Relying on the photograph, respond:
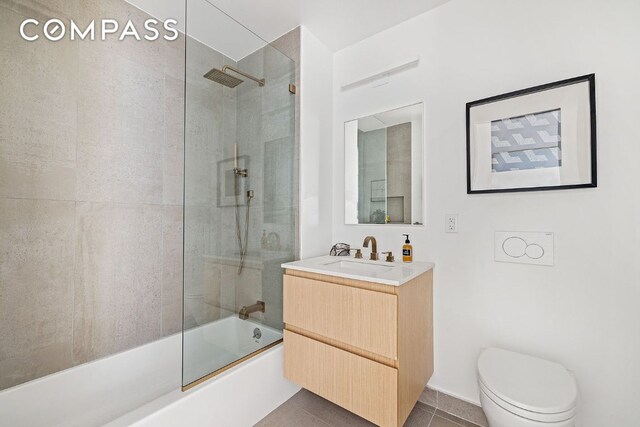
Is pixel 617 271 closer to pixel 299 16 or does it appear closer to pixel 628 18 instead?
pixel 628 18

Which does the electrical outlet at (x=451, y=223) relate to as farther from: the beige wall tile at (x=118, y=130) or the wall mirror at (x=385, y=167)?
the beige wall tile at (x=118, y=130)

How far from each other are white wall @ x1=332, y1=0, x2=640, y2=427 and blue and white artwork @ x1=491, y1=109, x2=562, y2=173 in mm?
159

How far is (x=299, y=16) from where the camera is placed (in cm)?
192

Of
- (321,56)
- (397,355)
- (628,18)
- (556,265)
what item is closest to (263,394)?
(397,355)

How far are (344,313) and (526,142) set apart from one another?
135 cm

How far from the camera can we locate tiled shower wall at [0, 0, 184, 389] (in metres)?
1.37

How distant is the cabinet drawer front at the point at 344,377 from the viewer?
1.32 meters

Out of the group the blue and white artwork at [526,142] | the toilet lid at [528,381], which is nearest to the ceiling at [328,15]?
the blue and white artwork at [526,142]

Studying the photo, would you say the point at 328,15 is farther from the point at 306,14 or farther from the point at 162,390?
the point at 162,390

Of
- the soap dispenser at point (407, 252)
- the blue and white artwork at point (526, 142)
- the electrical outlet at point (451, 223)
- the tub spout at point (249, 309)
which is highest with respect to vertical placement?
the blue and white artwork at point (526, 142)

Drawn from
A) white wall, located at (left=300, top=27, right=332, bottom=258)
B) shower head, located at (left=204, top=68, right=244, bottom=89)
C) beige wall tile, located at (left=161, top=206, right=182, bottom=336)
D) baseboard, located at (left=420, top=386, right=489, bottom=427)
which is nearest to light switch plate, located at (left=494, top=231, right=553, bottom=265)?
baseboard, located at (left=420, top=386, right=489, bottom=427)

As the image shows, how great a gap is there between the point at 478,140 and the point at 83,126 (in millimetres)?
2325

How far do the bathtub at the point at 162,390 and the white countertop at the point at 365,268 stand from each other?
556mm

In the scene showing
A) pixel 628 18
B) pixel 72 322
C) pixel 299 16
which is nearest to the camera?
pixel 628 18
